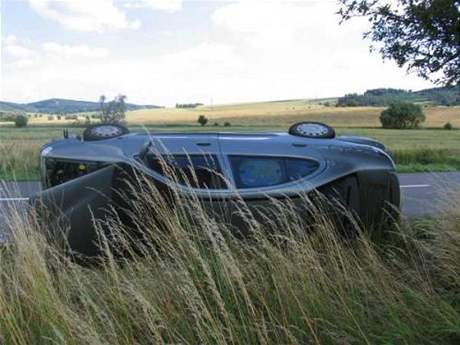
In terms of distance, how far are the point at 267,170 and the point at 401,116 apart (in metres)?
65.4

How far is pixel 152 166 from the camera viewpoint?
4.55m

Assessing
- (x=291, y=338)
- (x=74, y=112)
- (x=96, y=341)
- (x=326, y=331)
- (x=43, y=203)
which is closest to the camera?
(x=96, y=341)

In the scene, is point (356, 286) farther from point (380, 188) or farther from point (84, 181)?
point (84, 181)

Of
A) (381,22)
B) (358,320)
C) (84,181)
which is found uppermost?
(381,22)

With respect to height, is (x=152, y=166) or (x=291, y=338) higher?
(x=152, y=166)

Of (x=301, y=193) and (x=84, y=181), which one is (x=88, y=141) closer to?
(x=84, y=181)

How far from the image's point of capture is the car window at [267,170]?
473cm

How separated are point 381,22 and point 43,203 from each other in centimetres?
422

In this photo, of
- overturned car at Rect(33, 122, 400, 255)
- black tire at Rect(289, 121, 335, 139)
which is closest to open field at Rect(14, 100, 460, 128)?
black tire at Rect(289, 121, 335, 139)

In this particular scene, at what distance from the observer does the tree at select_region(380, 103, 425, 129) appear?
65750 mm

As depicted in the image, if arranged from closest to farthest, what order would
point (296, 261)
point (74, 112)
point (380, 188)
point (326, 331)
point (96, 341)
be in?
point (96, 341) < point (326, 331) < point (296, 261) < point (380, 188) < point (74, 112)

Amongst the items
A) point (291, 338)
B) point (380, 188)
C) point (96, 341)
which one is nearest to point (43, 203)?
point (96, 341)

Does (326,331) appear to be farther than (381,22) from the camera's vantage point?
No

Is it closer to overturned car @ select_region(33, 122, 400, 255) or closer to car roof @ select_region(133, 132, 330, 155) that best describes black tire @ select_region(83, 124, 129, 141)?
overturned car @ select_region(33, 122, 400, 255)
